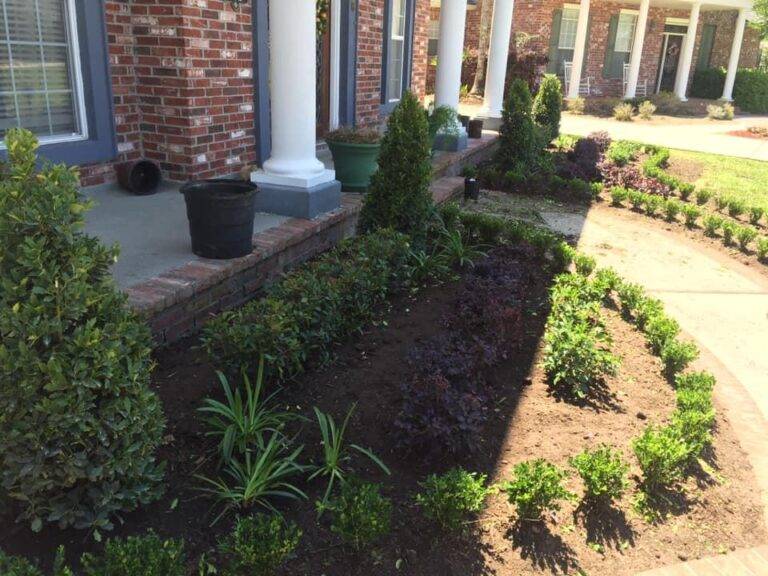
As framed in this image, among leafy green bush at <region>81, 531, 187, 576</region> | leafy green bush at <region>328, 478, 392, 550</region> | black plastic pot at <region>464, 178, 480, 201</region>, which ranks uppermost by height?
black plastic pot at <region>464, 178, 480, 201</region>

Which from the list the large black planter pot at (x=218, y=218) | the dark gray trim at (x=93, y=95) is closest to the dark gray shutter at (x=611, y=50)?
the dark gray trim at (x=93, y=95)

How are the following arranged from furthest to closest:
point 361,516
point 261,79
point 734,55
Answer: point 734,55
point 261,79
point 361,516

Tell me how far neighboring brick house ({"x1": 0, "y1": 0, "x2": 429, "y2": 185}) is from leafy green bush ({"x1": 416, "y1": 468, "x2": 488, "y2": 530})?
3801 millimetres

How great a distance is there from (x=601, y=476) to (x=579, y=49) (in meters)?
20.3

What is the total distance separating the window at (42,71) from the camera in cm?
437

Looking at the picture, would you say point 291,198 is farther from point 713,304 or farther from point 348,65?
point 348,65

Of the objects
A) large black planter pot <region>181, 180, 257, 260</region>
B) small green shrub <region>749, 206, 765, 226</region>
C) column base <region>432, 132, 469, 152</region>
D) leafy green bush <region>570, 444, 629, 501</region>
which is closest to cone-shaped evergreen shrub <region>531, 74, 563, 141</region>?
column base <region>432, 132, 469, 152</region>

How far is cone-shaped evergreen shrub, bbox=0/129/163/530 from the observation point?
1875 millimetres

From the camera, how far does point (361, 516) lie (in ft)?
7.33

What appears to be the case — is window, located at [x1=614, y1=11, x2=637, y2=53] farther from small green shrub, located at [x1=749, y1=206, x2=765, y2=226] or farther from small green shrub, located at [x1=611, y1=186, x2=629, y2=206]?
small green shrub, located at [x1=749, y1=206, x2=765, y2=226]

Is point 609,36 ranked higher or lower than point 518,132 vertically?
higher

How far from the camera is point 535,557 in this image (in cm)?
245

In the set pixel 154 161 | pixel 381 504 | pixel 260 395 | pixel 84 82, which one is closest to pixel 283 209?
pixel 154 161

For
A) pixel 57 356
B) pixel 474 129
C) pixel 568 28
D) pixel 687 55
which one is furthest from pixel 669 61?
pixel 57 356
